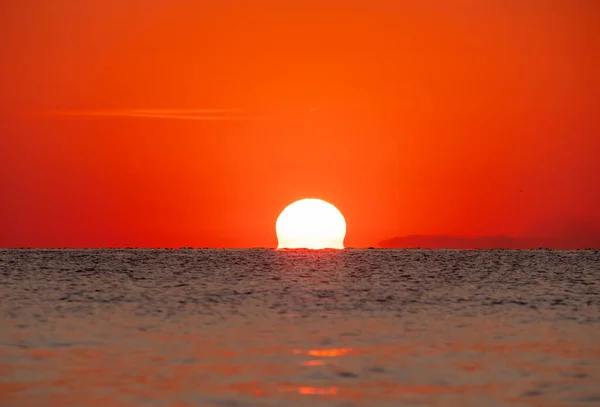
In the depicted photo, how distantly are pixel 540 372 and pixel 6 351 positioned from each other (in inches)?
583

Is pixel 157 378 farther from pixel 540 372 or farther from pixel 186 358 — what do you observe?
pixel 540 372

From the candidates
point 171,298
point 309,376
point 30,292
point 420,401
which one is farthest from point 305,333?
point 30,292

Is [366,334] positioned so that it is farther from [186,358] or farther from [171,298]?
[171,298]

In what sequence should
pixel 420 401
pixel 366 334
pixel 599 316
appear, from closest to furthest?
pixel 420 401 → pixel 366 334 → pixel 599 316

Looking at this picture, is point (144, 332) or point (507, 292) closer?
point (144, 332)

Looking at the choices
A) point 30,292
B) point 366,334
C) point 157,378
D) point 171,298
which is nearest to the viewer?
point 157,378

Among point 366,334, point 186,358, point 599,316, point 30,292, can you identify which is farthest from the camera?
point 30,292

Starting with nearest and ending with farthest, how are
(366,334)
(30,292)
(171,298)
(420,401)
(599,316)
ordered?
(420,401), (366,334), (599,316), (171,298), (30,292)

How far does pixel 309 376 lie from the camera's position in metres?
24.3

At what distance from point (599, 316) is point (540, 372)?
17824 millimetres

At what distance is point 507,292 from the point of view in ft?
203

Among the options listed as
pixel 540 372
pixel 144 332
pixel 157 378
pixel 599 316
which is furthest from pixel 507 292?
pixel 157 378

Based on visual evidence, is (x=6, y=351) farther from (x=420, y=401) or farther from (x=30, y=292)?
(x=30, y=292)

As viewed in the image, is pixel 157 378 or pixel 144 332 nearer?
pixel 157 378
